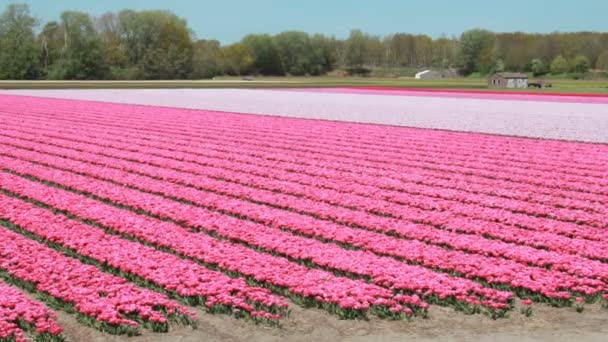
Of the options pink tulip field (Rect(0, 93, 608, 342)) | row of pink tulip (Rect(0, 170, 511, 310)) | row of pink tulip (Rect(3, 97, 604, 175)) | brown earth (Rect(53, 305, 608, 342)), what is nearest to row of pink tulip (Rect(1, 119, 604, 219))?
pink tulip field (Rect(0, 93, 608, 342))

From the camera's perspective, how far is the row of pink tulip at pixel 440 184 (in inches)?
432

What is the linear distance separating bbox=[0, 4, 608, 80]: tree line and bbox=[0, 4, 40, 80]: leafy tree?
13cm

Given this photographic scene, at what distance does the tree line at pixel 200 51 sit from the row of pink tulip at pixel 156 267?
99.0 m

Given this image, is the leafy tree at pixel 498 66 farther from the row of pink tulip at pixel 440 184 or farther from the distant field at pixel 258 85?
the row of pink tulip at pixel 440 184

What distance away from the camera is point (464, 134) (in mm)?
21984

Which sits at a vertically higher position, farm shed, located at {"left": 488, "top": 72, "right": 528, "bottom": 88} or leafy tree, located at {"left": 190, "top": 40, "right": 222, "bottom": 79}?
leafy tree, located at {"left": 190, "top": 40, "right": 222, "bottom": 79}

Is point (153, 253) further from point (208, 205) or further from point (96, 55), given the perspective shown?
point (96, 55)

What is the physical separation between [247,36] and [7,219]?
154 m

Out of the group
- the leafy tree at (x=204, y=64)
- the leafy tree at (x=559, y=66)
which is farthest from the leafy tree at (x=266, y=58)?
the leafy tree at (x=559, y=66)

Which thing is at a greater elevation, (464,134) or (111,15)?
(111,15)

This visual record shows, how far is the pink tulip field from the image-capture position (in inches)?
266

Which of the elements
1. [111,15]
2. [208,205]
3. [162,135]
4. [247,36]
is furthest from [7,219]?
[247,36]

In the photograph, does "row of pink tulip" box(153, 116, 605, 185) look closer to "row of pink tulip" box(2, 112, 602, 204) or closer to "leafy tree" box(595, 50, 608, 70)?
"row of pink tulip" box(2, 112, 602, 204)

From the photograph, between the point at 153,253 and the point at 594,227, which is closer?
the point at 153,253
